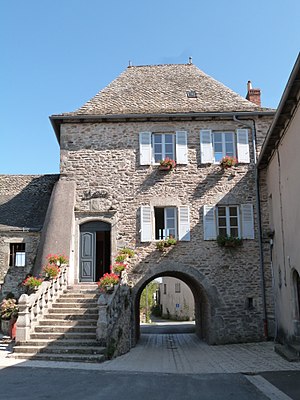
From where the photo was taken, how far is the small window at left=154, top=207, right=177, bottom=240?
14767 millimetres

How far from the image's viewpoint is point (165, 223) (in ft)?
48.7

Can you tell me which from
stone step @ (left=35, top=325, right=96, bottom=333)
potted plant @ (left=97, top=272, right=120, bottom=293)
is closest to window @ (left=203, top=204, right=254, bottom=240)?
potted plant @ (left=97, top=272, right=120, bottom=293)

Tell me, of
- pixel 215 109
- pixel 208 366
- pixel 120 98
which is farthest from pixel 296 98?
pixel 120 98

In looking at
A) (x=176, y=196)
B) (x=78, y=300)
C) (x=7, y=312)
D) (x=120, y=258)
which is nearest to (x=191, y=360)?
(x=78, y=300)

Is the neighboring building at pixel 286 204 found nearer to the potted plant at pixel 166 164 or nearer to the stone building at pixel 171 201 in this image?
the stone building at pixel 171 201

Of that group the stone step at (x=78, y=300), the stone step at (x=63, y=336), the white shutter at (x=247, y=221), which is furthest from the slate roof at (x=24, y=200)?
the white shutter at (x=247, y=221)

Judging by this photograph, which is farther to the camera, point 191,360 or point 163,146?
point 163,146

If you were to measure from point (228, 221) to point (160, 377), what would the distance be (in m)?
7.49

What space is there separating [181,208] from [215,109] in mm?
3803

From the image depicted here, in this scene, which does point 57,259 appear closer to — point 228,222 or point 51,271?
point 51,271

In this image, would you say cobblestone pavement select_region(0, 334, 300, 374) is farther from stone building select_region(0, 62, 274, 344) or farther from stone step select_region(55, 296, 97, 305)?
stone step select_region(55, 296, 97, 305)

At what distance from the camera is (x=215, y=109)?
50.8 ft

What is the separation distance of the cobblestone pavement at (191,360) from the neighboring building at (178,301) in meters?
15.6

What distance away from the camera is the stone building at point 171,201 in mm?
14219
